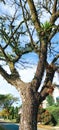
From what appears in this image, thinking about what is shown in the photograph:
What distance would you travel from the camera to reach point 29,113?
37.8 feet

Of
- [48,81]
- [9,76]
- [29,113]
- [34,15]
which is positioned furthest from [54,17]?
[29,113]

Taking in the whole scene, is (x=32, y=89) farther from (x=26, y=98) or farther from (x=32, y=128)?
(x=32, y=128)

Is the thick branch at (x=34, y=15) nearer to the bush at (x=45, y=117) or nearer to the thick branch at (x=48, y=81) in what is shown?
the thick branch at (x=48, y=81)

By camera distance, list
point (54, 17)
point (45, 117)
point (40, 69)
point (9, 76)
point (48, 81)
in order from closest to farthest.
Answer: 1. point (40, 69)
2. point (48, 81)
3. point (9, 76)
4. point (54, 17)
5. point (45, 117)

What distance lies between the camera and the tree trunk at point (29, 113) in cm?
1150

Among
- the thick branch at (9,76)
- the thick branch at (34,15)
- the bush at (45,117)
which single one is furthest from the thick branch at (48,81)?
the bush at (45,117)

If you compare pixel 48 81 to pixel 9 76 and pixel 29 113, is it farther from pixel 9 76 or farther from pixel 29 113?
pixel 29 113

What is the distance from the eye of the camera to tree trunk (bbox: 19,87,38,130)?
37.7 feet

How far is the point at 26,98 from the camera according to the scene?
11.7 metres

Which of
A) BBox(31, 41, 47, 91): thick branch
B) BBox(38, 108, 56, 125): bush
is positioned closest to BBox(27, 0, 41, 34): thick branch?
BBox(31, 41, 47, 91): thick branch

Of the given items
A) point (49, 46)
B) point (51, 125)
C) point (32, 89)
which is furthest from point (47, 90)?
point (51, 125)

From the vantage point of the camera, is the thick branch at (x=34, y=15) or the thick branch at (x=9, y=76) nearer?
the thick branch at (x=9, y=76)

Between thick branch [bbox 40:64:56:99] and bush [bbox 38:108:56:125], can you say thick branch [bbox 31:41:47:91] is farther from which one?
bush [bbox 38:108:56:125]

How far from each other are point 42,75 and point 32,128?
1.88 metres
